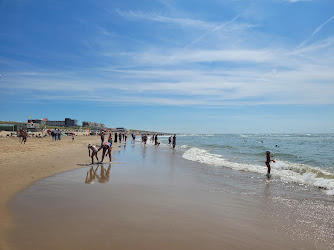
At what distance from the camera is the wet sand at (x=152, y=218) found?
4.14 metres

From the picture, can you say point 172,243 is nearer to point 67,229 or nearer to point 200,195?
point 67,229

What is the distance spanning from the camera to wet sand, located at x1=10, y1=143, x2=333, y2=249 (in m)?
4.14

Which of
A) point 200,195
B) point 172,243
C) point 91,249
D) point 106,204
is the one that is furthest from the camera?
point 200,195

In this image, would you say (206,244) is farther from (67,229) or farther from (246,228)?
(67,229)

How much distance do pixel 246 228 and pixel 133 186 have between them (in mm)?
4676

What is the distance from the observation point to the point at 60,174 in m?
10.4

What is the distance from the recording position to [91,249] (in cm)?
376

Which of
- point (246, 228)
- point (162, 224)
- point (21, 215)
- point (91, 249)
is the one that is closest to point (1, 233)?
point (21, 215)

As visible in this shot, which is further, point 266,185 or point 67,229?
point 266,185

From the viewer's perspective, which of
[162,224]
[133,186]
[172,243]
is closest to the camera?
[172,243]

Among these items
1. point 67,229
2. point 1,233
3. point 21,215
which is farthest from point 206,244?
point 21,215

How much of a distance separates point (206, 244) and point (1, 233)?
401cm

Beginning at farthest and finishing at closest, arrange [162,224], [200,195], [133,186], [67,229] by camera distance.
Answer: [133,186]
[200,195]
[162,224]
[67,229]

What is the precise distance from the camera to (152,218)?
17.2 feet
